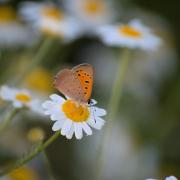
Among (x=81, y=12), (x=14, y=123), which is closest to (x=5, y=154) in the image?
(x=14, y=123)

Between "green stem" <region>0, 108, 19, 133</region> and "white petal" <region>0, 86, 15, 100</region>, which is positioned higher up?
"white petal" <region>0, 86, 15, 100</region>

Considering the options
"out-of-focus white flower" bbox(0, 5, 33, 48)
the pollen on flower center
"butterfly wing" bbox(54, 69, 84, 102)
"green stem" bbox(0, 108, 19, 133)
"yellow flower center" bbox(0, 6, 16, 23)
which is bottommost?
"green stem" bbox(0, 108, 19, 133)

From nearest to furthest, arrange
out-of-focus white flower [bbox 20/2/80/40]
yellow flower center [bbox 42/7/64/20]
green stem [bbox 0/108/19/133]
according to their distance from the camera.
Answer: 1. green stem [bbox 0/108/19/133]
2. out-of-focus white flower [bbox 20/2/80/40]
3. yellow flower center [bbox 42/7/64/20]

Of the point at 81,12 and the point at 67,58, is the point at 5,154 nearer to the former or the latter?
the point at 67,58

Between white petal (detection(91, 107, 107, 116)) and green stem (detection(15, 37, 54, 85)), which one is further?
green stem (detection(15, 37, 54, 85))

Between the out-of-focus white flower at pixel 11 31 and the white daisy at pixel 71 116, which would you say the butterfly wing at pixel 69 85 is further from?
the out-of-focus white flower at pixel 11 31

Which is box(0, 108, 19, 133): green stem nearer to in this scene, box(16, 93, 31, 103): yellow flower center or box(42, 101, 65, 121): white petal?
box(16, 93, 31, 103): yellow flower center

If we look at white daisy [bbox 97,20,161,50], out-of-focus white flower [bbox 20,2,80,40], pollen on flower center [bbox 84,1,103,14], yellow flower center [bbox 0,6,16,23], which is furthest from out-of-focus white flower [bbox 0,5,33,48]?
white daisy [bbox 97,20,161,50]

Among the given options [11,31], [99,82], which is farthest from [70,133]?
[99,82]

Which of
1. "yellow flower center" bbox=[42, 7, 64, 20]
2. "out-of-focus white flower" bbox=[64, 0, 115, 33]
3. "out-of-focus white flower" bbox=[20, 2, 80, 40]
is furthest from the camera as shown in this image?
"out-of-focus white flower" bbox=[64, 0, 115, 33]
